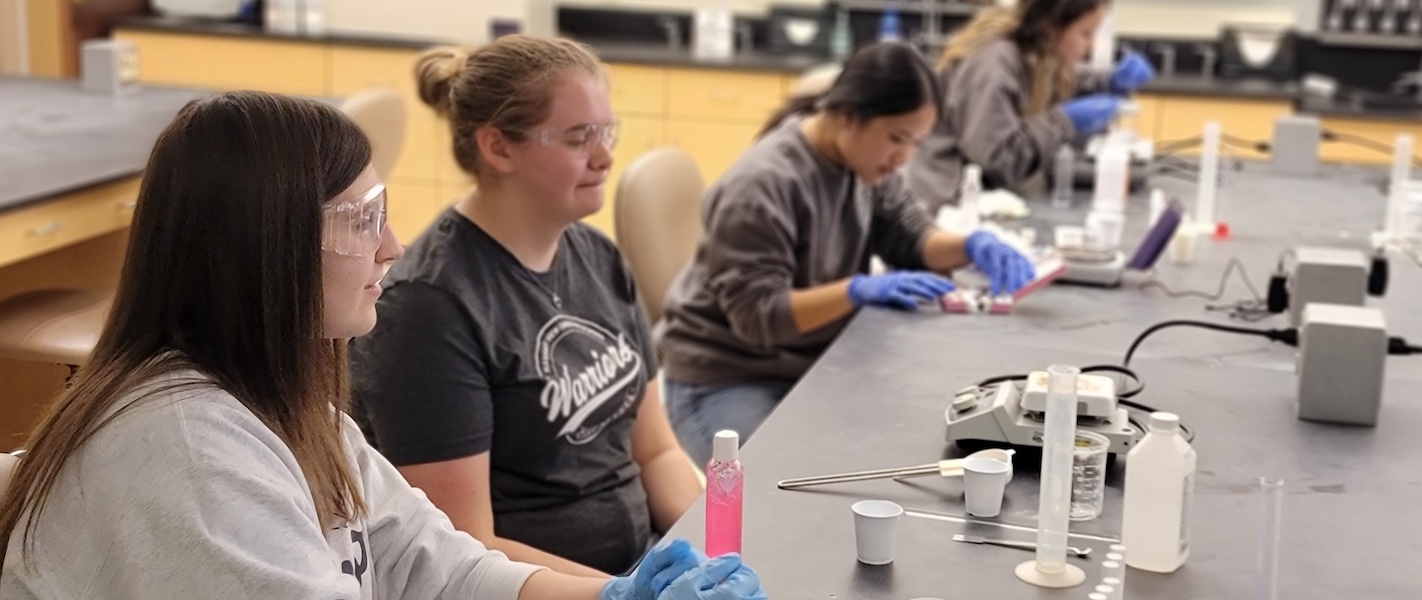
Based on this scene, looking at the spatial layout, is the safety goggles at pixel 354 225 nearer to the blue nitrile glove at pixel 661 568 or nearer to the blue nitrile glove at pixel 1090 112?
the blue nitrile glove at pixel 661 568

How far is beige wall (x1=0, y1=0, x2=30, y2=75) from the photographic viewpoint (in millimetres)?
5555

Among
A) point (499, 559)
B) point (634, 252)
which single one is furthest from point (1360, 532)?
point (634, 252)

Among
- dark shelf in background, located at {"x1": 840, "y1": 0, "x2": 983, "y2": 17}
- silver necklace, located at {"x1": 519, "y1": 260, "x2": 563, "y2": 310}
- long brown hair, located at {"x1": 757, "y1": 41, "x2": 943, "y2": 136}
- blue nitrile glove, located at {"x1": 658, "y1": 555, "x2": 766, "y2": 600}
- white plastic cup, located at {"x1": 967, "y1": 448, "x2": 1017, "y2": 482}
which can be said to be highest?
dark shelf in background, located at {"x1": 840, "y1": 0, "x2": 983, "y2": 17}

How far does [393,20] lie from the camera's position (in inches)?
225

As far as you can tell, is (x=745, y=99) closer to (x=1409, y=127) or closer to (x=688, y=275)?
(x=1409, y=127)

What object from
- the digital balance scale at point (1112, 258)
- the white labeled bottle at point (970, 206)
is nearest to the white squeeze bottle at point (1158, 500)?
the digital balance scale at point (1112, 258)

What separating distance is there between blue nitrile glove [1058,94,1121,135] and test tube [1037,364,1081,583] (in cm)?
271

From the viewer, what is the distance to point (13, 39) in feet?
18.4

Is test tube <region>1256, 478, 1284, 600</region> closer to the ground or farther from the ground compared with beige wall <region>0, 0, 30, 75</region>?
closer to the ground

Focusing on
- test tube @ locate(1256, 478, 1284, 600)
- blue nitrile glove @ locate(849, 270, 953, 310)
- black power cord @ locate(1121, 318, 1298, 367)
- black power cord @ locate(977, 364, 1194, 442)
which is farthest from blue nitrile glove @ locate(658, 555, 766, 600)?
blue nitrile glove @ locate(849, 270, 953, 310)

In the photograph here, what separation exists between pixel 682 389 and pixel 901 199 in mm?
610

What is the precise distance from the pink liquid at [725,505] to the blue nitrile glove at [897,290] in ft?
3.72

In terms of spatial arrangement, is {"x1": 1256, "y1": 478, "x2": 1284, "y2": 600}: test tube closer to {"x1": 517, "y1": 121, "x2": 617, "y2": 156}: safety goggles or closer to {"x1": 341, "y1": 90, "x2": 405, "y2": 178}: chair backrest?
{"x1": 517, "y1": 121, "x2": 617, "y2": 156}: safety goggles

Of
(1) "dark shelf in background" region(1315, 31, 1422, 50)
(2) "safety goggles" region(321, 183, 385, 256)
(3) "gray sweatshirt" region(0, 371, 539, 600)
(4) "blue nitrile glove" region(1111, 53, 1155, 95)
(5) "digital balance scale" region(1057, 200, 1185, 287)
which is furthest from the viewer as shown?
(1) "dark shelf in background" region(1315, 31, 1422, 50)
